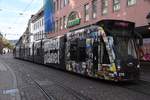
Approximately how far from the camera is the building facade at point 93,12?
26547mm

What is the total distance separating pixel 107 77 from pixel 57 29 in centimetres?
3530

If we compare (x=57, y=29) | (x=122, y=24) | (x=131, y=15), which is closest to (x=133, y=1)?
(x=131, y=15)

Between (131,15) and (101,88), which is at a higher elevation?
(131,15)

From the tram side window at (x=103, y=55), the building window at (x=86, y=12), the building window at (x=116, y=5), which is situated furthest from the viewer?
the building window at (x=86, y=12)

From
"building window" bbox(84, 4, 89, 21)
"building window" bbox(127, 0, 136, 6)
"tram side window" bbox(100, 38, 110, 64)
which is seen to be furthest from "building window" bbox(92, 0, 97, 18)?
"tram side window" bbox(100, 38, 110, 64)

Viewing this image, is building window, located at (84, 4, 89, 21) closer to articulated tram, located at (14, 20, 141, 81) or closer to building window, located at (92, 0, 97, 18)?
building window, located at (92, 0, 97, 18)

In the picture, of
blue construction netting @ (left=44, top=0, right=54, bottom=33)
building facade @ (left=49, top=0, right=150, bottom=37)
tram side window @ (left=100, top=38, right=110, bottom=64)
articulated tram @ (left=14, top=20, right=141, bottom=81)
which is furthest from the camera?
blue construction netting @ (left=44, top=0, right=54, bottom=33)

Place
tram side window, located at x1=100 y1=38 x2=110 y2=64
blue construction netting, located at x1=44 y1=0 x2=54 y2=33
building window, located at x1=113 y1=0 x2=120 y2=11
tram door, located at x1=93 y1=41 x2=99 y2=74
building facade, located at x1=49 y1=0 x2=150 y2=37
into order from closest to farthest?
tram side window, located at x1=100 y1=38 x2=110 y2=64 < tram door, located at x1=93 y1=41 x2=99 y2=74 < building facade, located at x1=49 y1=0 x2=150 y2=37 < building window, located at x1=113 y1=0 x2=120 y2=11 < blue construction netting, located at x1=44 y1=0 x2=54 y2=33

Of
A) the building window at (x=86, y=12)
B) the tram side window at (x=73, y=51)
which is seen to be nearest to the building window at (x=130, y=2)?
the tram side window at (x=73, y=51)

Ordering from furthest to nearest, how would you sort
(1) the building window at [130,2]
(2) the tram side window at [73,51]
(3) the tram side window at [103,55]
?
(1) the building window at [130,2] → (2) the tram side window at [73,51] → (3) the tram side window at [103,55]

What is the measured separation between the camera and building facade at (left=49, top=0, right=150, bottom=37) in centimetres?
2655

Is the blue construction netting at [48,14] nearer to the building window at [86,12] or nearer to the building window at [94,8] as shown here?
the building window at [86,12]

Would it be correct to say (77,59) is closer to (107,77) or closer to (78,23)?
Result: (107,77)

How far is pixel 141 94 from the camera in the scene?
523 inches
